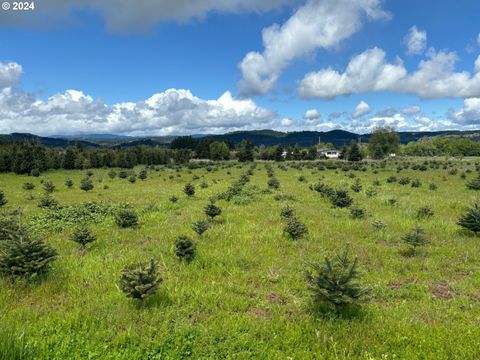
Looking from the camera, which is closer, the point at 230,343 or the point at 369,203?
the point at 230,343

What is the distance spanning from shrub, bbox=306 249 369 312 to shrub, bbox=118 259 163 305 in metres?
3.31

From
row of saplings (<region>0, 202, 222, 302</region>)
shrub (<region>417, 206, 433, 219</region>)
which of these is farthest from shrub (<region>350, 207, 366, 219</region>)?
row of saplings (<region>0, 202, 222, 302</region>)

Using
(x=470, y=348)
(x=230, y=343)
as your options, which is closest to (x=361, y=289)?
(x=470, y=348)

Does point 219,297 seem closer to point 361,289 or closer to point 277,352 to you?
point 277,352

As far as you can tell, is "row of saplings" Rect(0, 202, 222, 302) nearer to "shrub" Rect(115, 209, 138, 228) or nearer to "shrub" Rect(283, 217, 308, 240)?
"shrub" Rect(283, 217, 308, 240)

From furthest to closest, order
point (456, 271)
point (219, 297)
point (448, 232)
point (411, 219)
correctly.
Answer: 1. point (411, 219)
2. point (448, 232)
3. point (456, 271)
4. point (219, 297)

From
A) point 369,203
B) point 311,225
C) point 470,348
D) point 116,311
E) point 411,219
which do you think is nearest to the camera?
point 470,348

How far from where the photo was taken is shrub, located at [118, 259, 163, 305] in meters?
6.79

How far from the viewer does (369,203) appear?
2250 cm

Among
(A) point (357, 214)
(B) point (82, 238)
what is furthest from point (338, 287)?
(A) point (357, 214)

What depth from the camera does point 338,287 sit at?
6.71 meters

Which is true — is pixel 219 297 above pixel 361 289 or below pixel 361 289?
below

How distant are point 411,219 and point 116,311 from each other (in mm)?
15491

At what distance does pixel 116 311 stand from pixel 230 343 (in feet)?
8.15
